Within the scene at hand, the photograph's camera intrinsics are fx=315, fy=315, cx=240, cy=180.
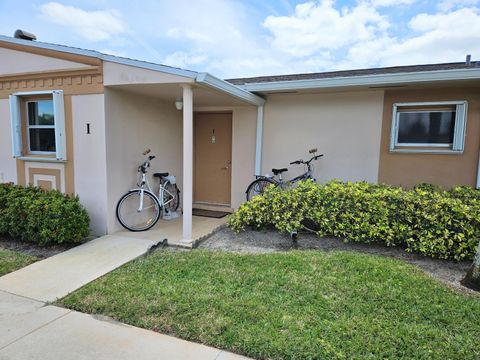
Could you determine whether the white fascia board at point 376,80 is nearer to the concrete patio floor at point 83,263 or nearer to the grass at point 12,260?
the concrete patio floor at point 83,263

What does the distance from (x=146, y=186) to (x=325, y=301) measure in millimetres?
4117

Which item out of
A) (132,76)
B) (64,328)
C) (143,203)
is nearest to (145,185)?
(143,203)

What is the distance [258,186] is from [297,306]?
13.1 feet

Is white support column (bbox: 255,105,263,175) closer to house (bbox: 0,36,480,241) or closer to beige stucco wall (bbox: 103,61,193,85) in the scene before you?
house (bbox: 0,36,480,241)

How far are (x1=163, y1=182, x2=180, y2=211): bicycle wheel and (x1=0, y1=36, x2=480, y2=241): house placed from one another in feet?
1.85

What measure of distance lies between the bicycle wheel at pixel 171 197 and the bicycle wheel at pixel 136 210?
44 centimetres

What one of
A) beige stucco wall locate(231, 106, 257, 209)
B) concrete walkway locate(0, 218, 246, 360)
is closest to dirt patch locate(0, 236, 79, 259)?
concrete walkway locate(0, 218, 246, 360)

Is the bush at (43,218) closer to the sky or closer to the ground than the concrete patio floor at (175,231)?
closer to the sky

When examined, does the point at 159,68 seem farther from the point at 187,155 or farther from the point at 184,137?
the point at 187,155

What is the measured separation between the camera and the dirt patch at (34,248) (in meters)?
4.55

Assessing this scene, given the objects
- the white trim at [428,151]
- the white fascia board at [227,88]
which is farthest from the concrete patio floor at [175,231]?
the white trim at [428,151]

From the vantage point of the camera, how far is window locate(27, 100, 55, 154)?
564 centimetres

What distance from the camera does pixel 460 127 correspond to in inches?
210

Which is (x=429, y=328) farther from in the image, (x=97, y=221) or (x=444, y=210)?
(x=97, y=221)
